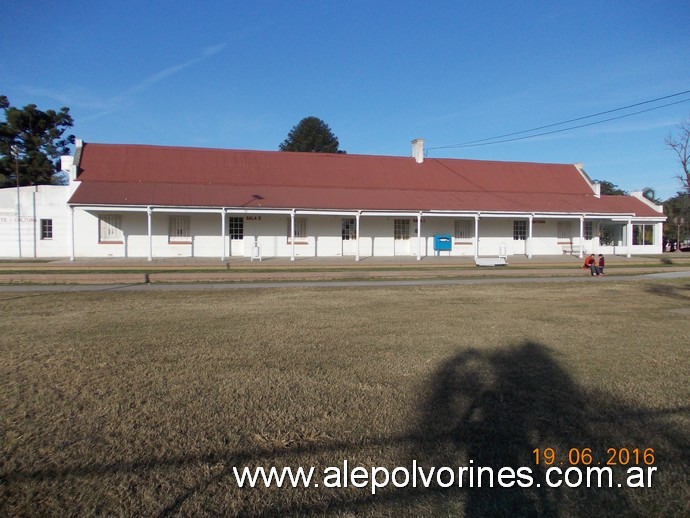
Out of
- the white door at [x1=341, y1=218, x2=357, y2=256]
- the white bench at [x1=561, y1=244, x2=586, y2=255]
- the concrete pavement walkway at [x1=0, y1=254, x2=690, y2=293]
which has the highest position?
the white door at [x1=341, y1=218, x2=357, y2=256]

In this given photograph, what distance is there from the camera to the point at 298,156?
32.8 meters

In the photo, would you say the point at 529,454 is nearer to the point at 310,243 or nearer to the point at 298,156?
the point at 310,243

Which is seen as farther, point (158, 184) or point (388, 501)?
point (158, 184)

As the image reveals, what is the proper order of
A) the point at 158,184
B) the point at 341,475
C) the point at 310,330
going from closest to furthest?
1. the point at 341,475
2. the point at 310,330
3. the point at 158,184

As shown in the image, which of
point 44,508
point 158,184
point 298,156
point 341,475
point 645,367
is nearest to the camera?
point 44,508

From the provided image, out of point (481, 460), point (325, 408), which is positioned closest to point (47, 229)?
point (325, 408)

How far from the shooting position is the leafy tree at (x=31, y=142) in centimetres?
4409

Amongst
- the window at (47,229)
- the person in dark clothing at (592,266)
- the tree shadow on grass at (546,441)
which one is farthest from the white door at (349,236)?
the tree shadow on grass at (546,441)

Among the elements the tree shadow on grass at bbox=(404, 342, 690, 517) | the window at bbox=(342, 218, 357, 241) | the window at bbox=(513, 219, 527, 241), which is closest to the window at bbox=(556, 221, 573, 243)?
the window at bbox=(513, 219, 527, 241)

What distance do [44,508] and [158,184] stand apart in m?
26.3

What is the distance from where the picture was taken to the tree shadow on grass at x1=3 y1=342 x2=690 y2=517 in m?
3.26

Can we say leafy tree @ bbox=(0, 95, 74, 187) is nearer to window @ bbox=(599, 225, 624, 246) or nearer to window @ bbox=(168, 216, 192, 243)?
window @ bbox=(168, 216, 192, 243)

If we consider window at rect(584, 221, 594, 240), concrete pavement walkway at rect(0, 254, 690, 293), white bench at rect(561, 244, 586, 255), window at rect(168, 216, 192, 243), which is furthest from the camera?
window at rect(584, 221, 594, 240)

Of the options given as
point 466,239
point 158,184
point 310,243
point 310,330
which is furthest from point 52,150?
point 310,330
